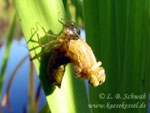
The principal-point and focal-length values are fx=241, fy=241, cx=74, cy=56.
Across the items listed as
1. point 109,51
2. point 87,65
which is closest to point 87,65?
point 87,65

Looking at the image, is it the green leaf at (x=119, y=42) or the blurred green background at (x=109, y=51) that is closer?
the blurred green background at (x=109, y=51)

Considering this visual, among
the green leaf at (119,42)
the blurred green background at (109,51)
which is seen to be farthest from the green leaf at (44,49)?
the green leaf at (119,42)

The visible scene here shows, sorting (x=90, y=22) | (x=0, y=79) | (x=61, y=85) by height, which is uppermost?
(x=90, y=22)

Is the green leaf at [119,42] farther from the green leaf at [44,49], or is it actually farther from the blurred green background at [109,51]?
the green leaf at [44,49]

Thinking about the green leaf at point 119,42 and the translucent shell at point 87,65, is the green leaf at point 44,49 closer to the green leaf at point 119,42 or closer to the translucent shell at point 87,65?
the translucent shell at point 87,65

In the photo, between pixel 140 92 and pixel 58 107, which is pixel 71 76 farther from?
pixel 140 92

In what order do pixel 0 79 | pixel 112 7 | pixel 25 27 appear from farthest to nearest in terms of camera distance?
pixel 0 79, pixel 112 7, pixel 25 27

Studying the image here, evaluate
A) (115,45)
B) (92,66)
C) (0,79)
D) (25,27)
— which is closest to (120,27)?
(115,45)
